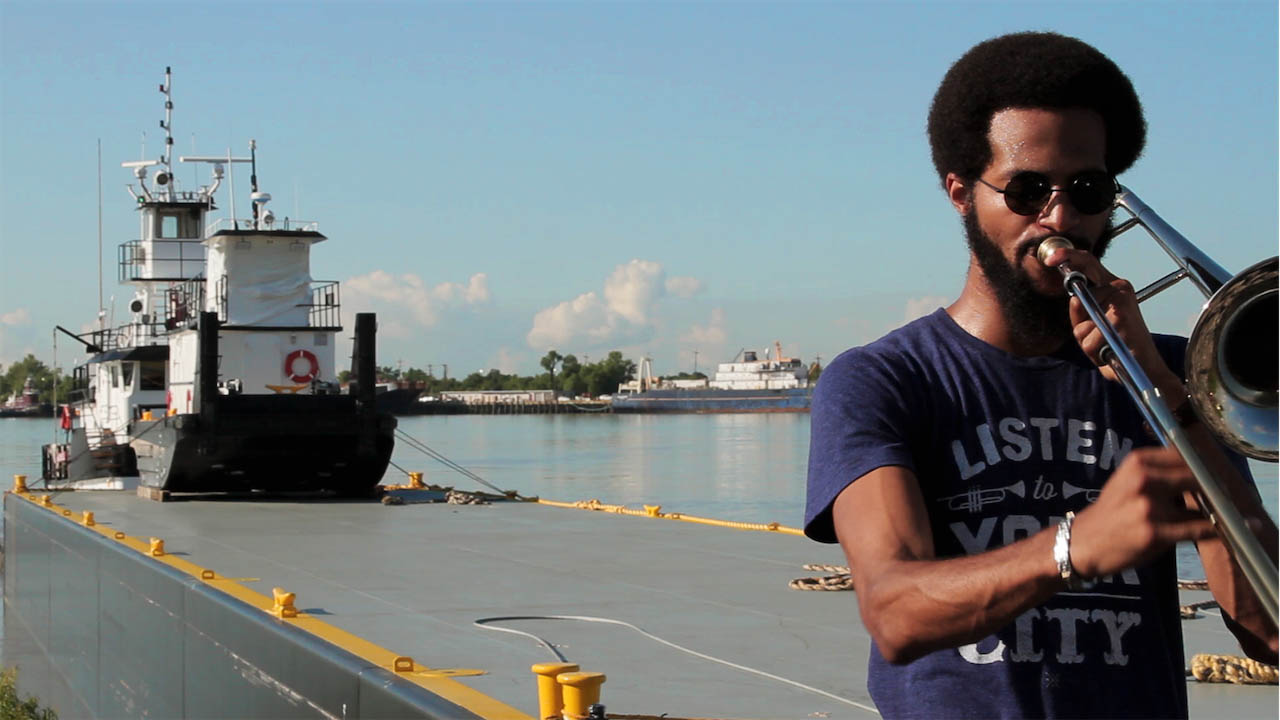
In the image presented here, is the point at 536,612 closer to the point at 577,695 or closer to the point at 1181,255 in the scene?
the point at 577,695

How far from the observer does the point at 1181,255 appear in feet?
6.94

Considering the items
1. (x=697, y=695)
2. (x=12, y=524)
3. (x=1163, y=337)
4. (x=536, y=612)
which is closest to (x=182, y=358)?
(x=12, y=524)

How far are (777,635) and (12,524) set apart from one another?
1461cm

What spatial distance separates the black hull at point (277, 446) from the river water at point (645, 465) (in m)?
9.47

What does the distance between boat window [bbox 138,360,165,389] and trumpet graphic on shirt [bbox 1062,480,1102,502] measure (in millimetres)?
21735

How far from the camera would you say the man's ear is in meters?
2.08

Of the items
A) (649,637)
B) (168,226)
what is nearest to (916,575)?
(649,637)

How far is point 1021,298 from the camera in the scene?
2008 millimetres

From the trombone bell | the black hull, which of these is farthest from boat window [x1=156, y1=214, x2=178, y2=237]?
the trombone bell

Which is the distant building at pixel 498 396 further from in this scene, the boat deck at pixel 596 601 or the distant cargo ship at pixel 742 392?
the boat deck at pixel 596 601

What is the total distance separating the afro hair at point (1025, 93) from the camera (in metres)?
2.01

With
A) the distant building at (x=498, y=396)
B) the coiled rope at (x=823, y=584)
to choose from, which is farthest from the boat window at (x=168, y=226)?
the distant building at (x=498, y=396)

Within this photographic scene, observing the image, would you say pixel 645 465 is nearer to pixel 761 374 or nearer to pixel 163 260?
pixel 163 260

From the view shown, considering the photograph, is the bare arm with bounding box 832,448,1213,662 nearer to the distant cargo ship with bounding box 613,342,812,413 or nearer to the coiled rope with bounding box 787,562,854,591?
the coiled rope with bounding box 787,562,854,591
